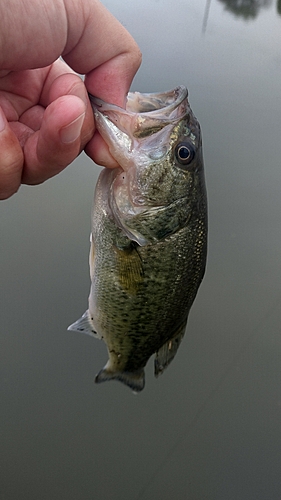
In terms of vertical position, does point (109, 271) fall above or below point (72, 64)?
below

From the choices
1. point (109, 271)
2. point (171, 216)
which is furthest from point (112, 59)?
point (109, 271)

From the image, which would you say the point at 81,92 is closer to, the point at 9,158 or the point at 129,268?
the point at 9,158

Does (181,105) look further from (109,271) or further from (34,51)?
(109,271)

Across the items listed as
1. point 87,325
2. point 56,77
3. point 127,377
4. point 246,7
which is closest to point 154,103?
point 56,77

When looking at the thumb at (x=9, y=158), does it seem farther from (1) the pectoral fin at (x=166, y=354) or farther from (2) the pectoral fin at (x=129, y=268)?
(1) the pectoral fin at (x=166, y=354)

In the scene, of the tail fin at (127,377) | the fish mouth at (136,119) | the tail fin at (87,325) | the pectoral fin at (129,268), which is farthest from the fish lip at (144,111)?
the tail fin at (127,377)

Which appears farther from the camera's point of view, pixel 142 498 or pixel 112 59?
pixel 142 498
